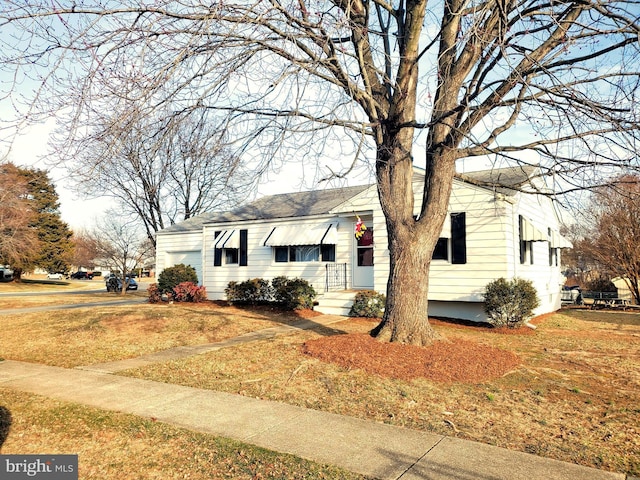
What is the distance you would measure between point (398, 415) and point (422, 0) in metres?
6.86

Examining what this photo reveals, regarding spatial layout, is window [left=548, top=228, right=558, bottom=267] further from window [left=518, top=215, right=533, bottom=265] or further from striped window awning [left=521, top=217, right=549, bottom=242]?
striped window awning [left=521, top=217, right=549, bottom=242]

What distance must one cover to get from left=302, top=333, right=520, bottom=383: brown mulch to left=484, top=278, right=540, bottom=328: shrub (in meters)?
3.81

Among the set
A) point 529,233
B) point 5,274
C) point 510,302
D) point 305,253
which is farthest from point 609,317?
point 5,274

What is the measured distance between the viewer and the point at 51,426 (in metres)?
4.79

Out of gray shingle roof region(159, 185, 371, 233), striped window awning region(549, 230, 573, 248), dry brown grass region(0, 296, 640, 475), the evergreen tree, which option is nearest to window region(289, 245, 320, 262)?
gray shingle roof region(159, 185, 371, 233)

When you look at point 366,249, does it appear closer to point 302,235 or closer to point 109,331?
point 302,235

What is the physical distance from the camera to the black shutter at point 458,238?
43.9 ft

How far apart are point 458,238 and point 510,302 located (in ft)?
8.12

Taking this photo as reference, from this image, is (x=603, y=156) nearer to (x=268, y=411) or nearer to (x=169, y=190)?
(x=268, y=411)

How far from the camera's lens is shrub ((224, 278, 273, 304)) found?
57.1 ft

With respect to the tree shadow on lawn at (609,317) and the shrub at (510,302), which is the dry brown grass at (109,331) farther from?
the tree shadow on lawn at (609,317)

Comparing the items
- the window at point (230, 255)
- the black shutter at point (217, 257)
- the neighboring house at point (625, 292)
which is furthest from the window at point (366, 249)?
the neighboring house at point (625, 292)

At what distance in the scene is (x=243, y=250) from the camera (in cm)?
1927

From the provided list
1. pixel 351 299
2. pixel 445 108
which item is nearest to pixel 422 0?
pixel 445 108
